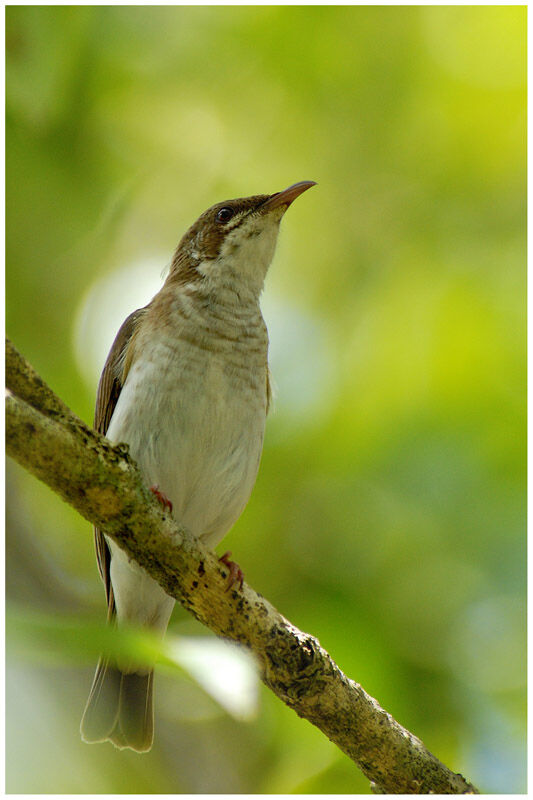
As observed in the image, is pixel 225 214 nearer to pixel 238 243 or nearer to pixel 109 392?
pixel 238 243

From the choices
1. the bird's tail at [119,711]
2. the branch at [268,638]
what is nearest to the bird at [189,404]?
the bird's tail at [119,711]

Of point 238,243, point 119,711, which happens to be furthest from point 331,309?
point 119,711

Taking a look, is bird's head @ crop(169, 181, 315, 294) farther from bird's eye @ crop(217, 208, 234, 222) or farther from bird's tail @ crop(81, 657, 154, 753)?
bird's tail @ crop(81, 657, 154, 753)

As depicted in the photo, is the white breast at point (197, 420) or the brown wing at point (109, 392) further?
the brown wing at point (109, 392)

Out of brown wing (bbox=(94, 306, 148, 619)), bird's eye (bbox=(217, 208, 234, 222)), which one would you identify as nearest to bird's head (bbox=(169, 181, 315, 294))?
bird's eye (bbox=(217, 208, 234, 222))

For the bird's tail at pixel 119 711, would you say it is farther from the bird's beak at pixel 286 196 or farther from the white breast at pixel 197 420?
the bird's beak at pixel 286 196

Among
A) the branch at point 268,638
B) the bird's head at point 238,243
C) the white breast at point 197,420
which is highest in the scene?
the bird's head at point 238,243

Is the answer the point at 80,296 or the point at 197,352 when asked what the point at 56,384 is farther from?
the point at 197,352
